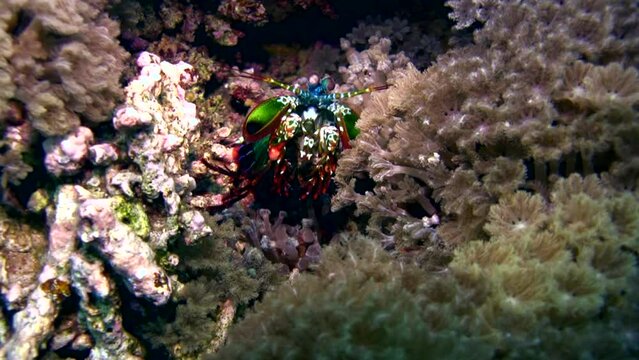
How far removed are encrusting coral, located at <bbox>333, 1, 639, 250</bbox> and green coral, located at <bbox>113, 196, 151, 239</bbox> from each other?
6.95ft

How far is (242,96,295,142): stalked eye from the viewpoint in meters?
5.08

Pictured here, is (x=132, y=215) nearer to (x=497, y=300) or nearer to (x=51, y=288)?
(x=51, y=288)

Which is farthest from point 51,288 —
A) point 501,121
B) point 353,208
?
point 501,121

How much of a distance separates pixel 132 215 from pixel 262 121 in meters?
1.69

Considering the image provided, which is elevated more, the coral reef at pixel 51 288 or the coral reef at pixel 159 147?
the coral reef at pixel 159 147

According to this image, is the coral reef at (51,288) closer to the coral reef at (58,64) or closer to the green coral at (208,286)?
the coral reef at (58,64)

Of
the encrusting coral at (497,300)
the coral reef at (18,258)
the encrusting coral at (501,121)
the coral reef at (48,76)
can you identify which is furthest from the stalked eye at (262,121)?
the coral reef at (18,258)

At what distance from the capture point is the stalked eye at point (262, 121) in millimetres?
5082

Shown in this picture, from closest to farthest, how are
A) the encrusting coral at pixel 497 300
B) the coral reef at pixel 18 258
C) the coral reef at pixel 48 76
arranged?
1. the encrusting coral at pixel 497 300
2. the coral reef at pixel 48 76
3. the coral reef at pixel 18 258

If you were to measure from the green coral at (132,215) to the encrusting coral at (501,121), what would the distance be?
2.12m

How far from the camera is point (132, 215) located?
4.15 metres

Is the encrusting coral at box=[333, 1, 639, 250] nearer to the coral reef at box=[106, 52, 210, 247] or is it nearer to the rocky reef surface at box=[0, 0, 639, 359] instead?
the rocky reef surface at box=[0, 0, 639, 359]

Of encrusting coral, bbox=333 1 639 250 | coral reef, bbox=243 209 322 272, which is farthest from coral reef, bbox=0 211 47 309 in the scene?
encrusting coral, bbox=333 1 639 250

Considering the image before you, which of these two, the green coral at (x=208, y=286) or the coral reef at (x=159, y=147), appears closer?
the coral reef at (x=159, y=147)
